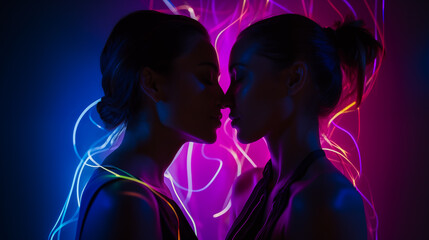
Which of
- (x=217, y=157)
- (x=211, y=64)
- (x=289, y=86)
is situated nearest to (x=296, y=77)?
(x=289, y=86)

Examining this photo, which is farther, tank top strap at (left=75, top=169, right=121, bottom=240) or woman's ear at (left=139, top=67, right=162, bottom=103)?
woman's ear at (left=139, top=67, right=162, bottom=103)

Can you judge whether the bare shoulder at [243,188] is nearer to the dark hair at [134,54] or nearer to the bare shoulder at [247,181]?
the bare shoulder at [247,181]

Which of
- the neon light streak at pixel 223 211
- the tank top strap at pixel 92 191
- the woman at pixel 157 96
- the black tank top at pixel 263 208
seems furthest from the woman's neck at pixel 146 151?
the neon light streak at pixel 223 211

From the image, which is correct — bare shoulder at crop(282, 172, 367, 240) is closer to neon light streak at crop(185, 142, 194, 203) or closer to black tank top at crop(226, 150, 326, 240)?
black tank top at crop(226, 150, 326, 240)

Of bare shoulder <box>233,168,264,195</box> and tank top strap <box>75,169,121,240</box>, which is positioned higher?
tank top strap <box>75,169,121,240</box>

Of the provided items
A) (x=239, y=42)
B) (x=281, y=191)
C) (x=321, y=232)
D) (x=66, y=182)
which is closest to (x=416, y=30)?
(x=239, y=42)

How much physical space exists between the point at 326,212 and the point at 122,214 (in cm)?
69

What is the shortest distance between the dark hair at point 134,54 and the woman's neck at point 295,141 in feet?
1.87

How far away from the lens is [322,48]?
1.48 m

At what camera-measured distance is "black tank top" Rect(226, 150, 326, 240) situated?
54.3 inches

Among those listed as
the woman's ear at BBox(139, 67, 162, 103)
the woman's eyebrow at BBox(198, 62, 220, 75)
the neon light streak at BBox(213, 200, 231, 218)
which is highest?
the woman's eyebrow at BBox(198, 62, 220, 75)

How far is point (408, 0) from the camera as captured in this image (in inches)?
86.9

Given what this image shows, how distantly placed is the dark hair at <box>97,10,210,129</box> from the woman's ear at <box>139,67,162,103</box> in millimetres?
18

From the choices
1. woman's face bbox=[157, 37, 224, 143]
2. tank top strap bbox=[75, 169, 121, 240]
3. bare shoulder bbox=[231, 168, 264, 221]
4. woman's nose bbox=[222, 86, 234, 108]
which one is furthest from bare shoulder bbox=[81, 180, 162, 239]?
bare shoulder bbox=[231, 168, 264, 221]
